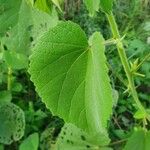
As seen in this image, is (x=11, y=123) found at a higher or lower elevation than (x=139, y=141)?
lower

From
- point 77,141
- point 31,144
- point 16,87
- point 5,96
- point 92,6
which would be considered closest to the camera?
point 92,6

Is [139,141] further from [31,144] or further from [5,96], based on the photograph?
[5,96]

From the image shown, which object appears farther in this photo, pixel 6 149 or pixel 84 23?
pixel 84 23

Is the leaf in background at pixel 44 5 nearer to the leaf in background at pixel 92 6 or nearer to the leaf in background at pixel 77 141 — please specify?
the leaf in background at pixel 92 6

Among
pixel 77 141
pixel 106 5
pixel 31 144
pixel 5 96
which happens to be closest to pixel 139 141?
pixel 106 5

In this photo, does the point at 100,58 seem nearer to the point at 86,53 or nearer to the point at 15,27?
the point at 86,53

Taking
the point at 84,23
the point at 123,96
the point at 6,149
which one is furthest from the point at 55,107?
the point at 84,23
